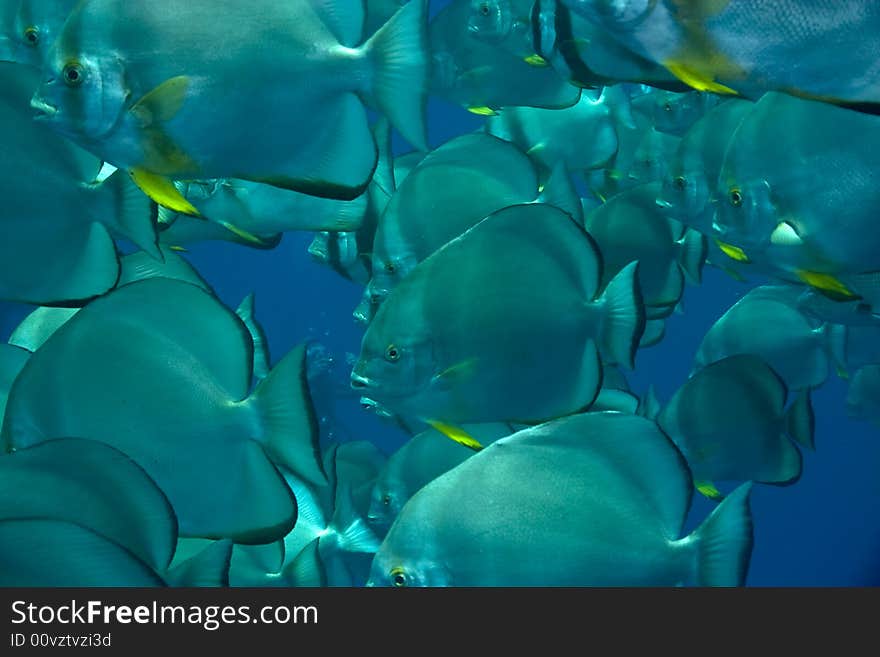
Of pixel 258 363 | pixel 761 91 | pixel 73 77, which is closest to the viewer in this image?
pixel 761 91

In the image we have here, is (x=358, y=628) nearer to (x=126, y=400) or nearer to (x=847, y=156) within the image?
(x=126, y=400)

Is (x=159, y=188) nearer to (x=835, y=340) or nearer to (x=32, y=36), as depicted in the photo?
(x=32, y=36)

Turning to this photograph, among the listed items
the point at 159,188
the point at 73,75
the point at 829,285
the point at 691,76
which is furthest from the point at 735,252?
the point at 73,75

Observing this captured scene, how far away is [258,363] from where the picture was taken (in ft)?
8.37

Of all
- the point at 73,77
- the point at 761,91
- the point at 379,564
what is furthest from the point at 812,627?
the point at 73,77

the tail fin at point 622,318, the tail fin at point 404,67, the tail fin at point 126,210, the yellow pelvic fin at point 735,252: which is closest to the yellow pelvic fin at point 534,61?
the yellow pelvic fin at point 735,252

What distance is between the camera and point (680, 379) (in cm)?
1470

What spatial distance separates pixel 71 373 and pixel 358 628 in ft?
2.65

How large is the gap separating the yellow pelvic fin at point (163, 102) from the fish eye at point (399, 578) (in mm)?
1010

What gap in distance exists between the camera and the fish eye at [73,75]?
1.69 meters

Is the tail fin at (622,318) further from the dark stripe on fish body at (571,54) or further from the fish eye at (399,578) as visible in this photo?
the fish eye at (399,578)

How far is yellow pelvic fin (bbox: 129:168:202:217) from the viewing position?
1680 millimetres

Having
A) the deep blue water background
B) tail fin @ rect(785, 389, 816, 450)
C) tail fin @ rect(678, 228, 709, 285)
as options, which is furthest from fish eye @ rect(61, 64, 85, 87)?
the deep blue water background

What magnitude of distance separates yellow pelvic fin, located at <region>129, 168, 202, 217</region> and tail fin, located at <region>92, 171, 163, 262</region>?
0.20 m
